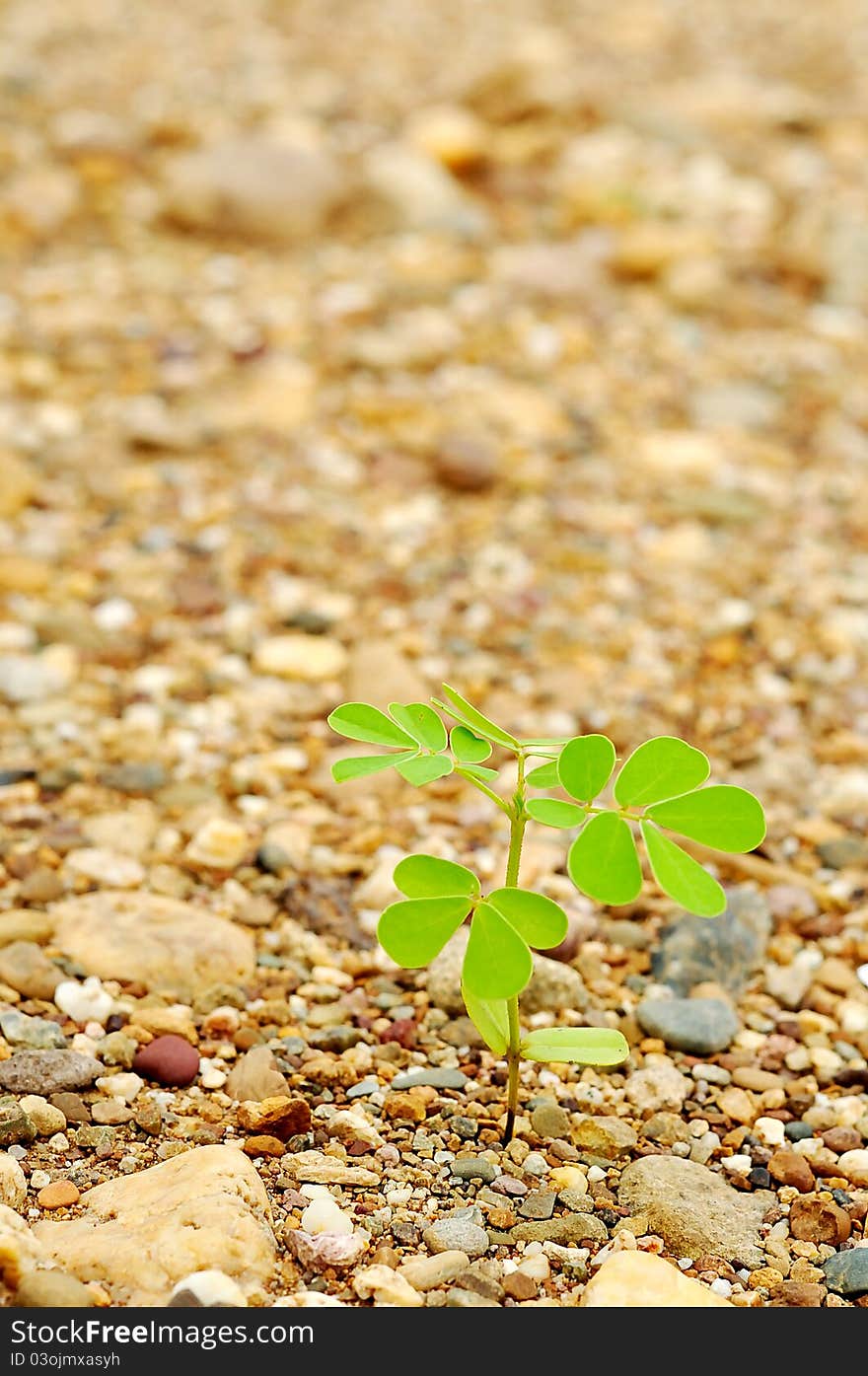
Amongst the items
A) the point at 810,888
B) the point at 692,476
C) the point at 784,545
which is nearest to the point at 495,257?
the point at 692,476

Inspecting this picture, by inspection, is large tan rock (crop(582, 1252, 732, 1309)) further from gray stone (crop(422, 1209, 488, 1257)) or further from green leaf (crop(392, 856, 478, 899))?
green leaf (crop(392, 856, 478, 899))

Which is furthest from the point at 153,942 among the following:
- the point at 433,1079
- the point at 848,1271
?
the point at 848,1271

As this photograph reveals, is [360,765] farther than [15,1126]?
No

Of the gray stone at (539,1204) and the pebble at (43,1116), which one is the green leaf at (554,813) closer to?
→ the gray stone at (539,1204)

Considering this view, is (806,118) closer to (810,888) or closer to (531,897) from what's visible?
(810,888)

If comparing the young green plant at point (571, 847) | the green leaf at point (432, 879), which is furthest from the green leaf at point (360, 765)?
the green leaf at point (432, 879)

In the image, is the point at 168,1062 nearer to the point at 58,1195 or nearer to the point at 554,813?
the point at 58,1195
